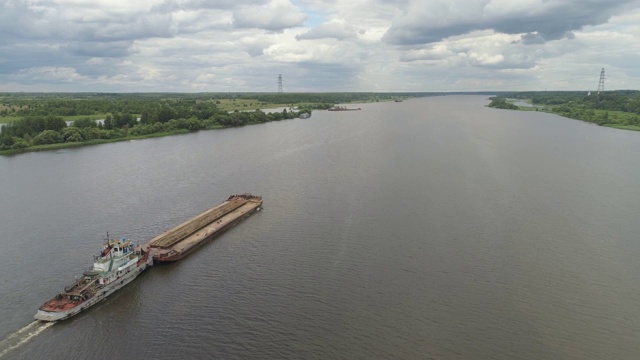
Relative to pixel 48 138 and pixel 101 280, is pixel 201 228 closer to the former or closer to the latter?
pixel 101 280

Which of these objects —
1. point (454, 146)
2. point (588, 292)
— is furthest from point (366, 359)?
point (454, 146)

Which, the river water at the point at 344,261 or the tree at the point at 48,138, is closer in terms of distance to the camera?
the river water at the point at 344,261

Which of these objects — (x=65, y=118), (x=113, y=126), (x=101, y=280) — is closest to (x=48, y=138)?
(x=113, y=126)

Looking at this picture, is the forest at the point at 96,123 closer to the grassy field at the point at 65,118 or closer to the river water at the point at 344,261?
the grassy field at the point at 65,118

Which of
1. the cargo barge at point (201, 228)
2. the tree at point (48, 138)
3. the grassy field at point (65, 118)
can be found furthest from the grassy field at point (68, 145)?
the cargo barge at point (201, 228)

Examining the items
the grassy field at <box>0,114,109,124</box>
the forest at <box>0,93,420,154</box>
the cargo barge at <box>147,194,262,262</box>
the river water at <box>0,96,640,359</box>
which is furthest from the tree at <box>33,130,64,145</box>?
the cargo barge at <box>147,194,262,262</box>

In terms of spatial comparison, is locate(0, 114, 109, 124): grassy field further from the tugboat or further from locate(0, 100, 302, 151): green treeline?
the tugboat

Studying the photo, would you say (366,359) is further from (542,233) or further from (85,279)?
(542,233)
